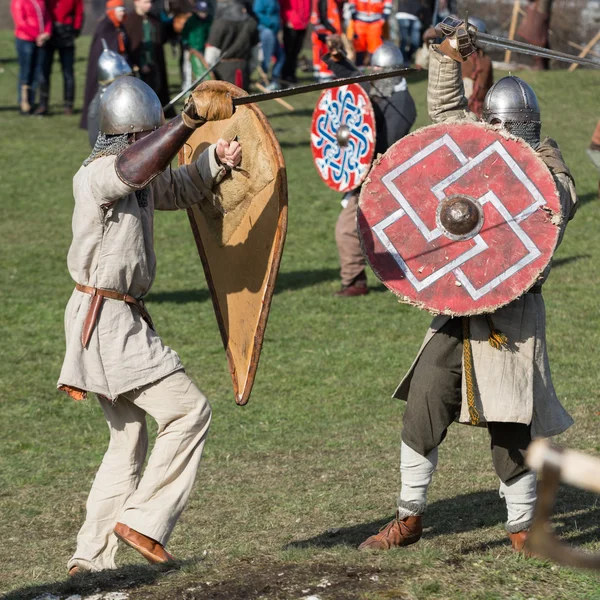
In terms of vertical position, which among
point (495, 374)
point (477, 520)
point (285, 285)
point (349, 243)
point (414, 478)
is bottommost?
point (285, 285)

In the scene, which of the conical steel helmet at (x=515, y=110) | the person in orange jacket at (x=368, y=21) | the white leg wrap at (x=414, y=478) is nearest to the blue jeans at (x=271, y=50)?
the person in orange jacket at (x=368, y=21)

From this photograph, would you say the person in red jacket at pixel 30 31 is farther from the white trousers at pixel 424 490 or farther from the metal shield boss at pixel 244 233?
the white trousers at pixel 424 490

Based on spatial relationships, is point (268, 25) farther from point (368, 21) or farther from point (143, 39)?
point (143, 39)

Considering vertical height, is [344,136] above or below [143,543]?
above

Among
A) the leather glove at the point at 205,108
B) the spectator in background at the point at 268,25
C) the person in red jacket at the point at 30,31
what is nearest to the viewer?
the leather glove at the point at 205,108

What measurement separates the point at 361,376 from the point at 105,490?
11.5 ft

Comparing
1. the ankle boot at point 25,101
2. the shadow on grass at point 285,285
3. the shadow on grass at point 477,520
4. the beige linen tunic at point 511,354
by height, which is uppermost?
the beige linen tunic at point 511,354

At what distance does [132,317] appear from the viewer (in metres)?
4.54

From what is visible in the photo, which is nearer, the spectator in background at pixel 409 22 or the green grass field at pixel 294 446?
the green grass field at pixel 294 446

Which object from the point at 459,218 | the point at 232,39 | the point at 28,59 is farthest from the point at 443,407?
the point at 28,59

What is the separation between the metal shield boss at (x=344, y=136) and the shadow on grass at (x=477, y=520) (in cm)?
379

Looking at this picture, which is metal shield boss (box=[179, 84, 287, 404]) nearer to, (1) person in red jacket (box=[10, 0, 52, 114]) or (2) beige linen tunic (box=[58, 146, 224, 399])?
(2) beige linen tunic (box=[58, 146, 224, 399])

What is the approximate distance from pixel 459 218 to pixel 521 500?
3.94 feet

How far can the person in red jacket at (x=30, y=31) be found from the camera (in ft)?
50.2
